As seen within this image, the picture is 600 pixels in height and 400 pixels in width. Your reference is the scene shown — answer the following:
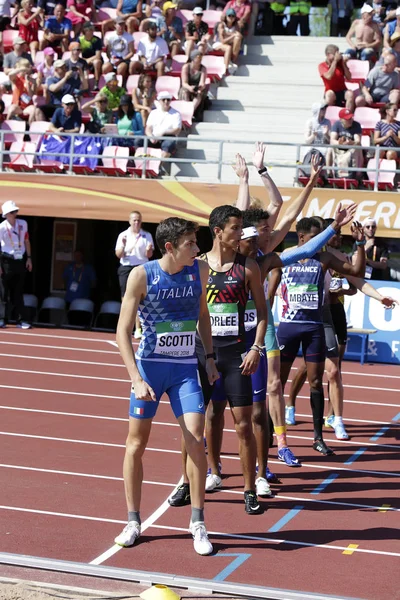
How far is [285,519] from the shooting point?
7742 mm

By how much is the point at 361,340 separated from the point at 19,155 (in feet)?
26.5

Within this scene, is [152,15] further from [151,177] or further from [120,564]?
[120,564]

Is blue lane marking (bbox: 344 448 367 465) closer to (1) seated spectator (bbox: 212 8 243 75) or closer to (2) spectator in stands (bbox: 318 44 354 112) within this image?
(2) spectator in stands (bbox: 318 44 354 112)

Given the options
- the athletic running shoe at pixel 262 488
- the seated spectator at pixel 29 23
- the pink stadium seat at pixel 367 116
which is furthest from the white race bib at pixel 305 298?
the seated spectator at pixel 29 23

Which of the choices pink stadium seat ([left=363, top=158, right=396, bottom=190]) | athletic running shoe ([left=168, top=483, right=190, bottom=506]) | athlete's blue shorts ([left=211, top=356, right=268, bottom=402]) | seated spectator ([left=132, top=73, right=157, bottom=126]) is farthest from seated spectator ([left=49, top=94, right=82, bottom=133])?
athletic running shoe ([left=168, top=483, right=190, bottom=506])

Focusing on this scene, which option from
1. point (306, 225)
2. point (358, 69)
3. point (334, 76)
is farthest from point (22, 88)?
point (306, 225)

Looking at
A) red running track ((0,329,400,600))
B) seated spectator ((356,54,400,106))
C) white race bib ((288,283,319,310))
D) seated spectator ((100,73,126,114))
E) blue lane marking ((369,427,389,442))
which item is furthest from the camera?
seated spectator ((100,73,126,114))

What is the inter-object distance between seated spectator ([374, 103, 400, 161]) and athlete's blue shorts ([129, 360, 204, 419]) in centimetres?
1167

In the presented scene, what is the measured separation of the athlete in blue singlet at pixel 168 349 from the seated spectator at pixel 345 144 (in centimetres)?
1077

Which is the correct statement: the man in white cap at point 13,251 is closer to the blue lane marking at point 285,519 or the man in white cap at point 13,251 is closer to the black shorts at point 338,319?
the black shorts at point 338,319

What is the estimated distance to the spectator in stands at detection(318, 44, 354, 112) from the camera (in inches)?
781

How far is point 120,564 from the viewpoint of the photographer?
6.48m

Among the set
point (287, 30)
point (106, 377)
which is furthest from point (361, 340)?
point (287, 30)

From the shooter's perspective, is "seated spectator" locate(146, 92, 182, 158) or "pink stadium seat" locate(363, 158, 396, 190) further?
"seated spectator" locate(146, 92, 182, 158)
